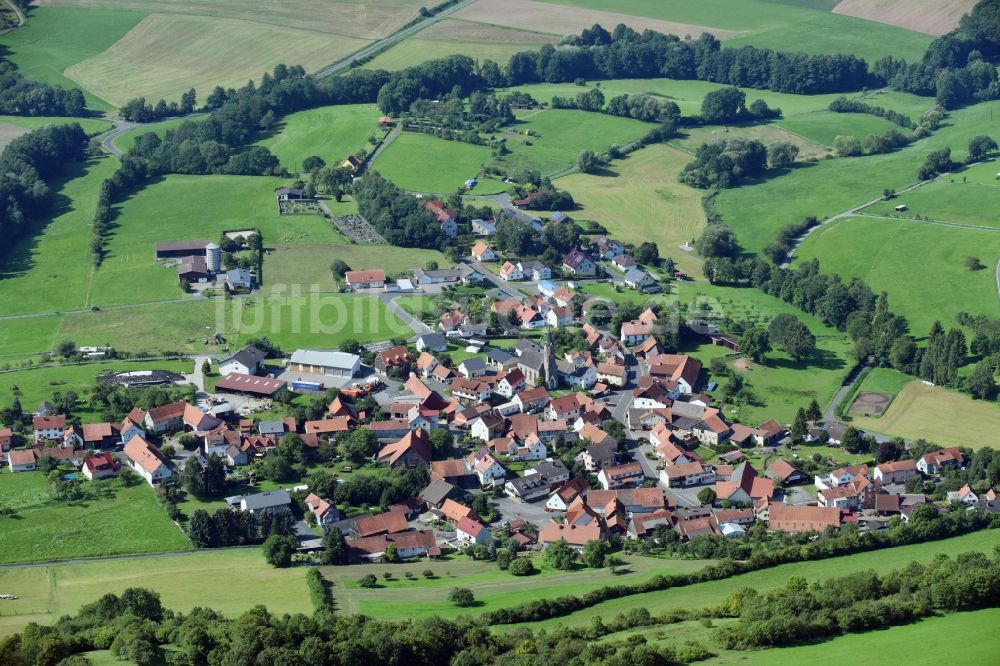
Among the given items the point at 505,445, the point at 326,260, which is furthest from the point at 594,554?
the point at 326,260

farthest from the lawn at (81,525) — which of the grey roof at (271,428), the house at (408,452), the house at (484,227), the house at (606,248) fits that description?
the house at (606,248)

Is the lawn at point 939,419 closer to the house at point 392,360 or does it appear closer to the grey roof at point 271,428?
the house at point 392,360

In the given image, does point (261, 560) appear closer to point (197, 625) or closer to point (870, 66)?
point (197, 625)

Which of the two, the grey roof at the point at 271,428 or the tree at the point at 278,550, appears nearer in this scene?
the tree at the point at 278,550

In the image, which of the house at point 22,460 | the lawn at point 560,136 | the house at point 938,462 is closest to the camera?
the house at point 22,460

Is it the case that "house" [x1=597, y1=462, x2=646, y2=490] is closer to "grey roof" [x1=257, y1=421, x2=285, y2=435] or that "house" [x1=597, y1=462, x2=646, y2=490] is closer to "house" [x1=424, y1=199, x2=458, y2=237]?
"grey roof" [x1=257, y1=421, x2=285, y2=435]

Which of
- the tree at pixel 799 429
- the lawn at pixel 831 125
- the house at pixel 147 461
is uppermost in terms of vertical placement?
the lawn at pixel 831 125

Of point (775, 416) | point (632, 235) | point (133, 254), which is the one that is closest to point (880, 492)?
point (775, 416)
